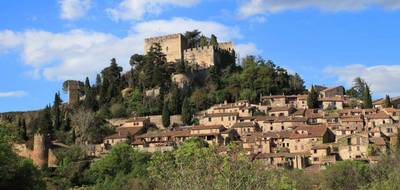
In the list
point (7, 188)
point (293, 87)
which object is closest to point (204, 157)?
point (7, 188)

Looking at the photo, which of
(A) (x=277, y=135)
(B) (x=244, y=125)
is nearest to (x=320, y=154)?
(A) (x=277, y=135)

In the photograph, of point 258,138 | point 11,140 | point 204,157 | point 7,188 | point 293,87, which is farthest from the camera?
point 293,87

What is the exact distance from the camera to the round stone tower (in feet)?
222

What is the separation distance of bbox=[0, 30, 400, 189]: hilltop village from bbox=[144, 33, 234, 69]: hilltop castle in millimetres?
162

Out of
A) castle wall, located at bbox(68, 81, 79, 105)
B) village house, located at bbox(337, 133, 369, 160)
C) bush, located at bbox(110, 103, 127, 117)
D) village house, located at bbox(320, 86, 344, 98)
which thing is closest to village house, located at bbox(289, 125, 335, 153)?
village house, located at bbox(337, 133, 369, 160)

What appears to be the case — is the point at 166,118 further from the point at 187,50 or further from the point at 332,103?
the point at 332,103

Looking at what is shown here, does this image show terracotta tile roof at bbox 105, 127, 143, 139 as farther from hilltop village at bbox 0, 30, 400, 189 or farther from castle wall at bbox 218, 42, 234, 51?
castle wall at bbox 218, 42, 234, 51

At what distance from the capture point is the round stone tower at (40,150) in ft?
222

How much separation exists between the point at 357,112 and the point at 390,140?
932 cm

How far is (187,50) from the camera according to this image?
94438 mm

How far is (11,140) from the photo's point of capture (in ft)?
134

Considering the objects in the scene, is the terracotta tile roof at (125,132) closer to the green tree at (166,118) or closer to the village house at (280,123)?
the green tree at (166,118)

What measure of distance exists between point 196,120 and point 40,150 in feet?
63.8

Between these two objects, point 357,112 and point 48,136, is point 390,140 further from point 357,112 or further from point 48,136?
point 48,136
